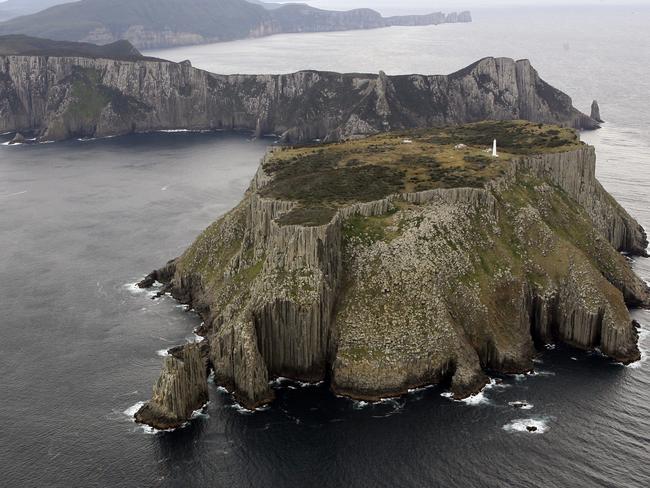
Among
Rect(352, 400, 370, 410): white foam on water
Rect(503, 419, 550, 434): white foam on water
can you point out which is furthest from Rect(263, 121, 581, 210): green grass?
Rect(503, 419, 550, 434): white foam on water

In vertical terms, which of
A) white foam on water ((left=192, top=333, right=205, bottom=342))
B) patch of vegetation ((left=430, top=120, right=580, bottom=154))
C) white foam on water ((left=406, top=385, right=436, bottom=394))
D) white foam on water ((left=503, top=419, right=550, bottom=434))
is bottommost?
white foam on water ((left=503, top=419, right=550, bottom=434))

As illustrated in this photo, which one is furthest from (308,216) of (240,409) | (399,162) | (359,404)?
(399,162)

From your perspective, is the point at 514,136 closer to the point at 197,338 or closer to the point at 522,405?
the point at 522,405

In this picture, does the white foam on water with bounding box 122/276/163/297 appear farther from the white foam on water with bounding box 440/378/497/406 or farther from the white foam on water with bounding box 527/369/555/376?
the white foam on water with bounding box 527/369/555/376

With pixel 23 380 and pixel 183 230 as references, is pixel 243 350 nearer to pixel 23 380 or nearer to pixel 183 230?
pixel 23 380

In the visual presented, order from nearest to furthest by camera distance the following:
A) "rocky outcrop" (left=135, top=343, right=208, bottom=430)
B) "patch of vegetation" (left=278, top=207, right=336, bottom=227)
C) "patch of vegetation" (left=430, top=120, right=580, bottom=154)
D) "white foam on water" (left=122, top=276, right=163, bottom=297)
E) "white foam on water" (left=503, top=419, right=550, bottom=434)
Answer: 1. "white foam on water" (left=503, top=419, right=550, bottom=434)
2. "rocky outcrop" (left=135, top=343, right=208, bottom=430)
3. "patch of vegetation" (left=278, top=207, right=336, bottom=227)
4. "white foam on water" (left=122, top=276, right=163, bottom=297)
5. "patch of vegetation" (left=430, top=120, right=580, bottom=154)

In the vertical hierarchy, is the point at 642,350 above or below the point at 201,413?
above
